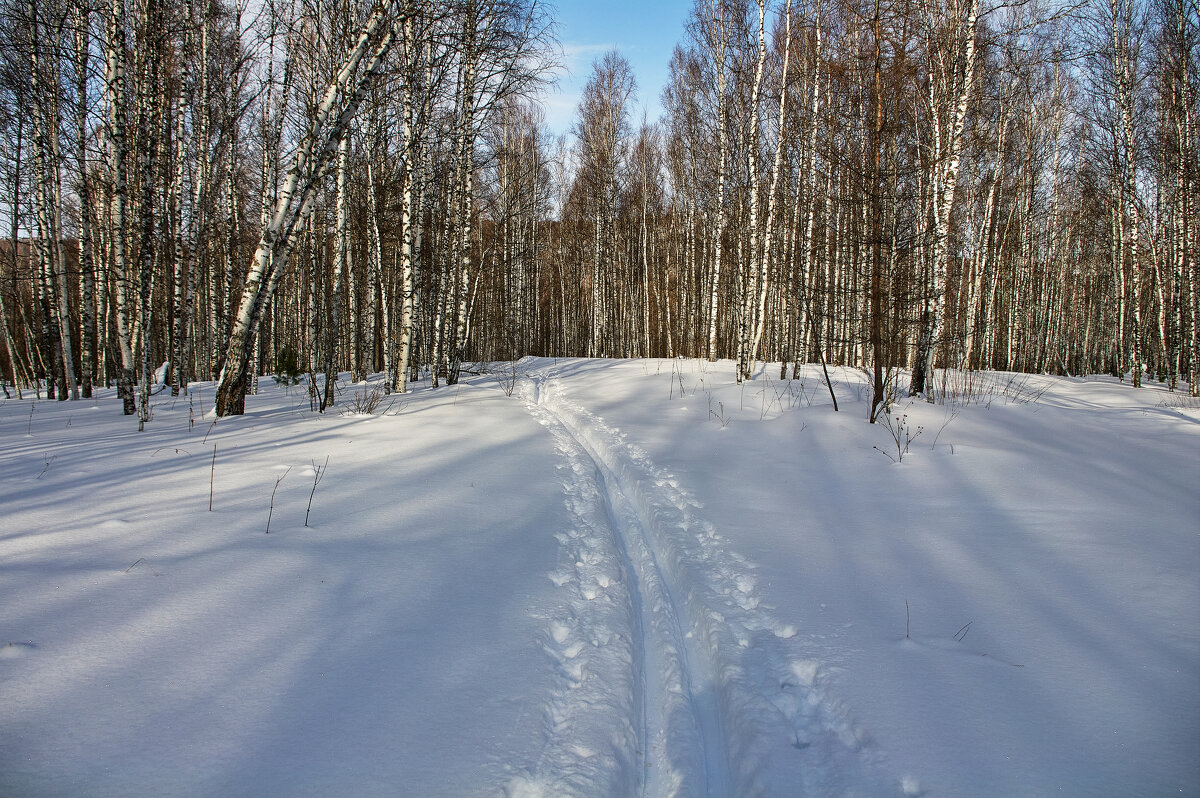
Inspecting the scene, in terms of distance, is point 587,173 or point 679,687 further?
point 587,173

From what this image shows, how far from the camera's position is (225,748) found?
6.29ft

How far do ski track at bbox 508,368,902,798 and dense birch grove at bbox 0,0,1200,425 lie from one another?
4591mm

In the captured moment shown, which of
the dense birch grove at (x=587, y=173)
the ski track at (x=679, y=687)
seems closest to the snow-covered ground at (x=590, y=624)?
the ski track at (x=679, y=687)

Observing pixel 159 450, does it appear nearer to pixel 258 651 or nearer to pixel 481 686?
pixel 258 651

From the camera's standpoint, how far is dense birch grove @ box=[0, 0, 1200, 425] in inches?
299

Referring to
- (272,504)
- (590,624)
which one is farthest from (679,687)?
(272,504)

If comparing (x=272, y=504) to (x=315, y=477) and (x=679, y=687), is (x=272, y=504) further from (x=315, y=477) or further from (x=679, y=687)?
(x=679, y=687)

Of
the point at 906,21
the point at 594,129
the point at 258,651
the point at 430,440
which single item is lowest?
the point at 258,651

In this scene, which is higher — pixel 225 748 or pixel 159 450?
pixel 159 450

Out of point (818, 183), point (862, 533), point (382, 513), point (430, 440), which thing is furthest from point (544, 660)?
point (818, 183)

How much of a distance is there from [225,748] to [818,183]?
17881 mm

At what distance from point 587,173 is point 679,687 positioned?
2504 centimetres

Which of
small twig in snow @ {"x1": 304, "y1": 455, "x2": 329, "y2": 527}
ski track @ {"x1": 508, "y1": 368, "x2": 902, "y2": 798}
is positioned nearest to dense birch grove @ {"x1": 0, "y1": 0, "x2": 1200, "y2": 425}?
small twig in snow @ {"x1": 304, "y1": 455, "x2": 329, "y2": 527}

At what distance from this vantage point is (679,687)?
2.78 meters
